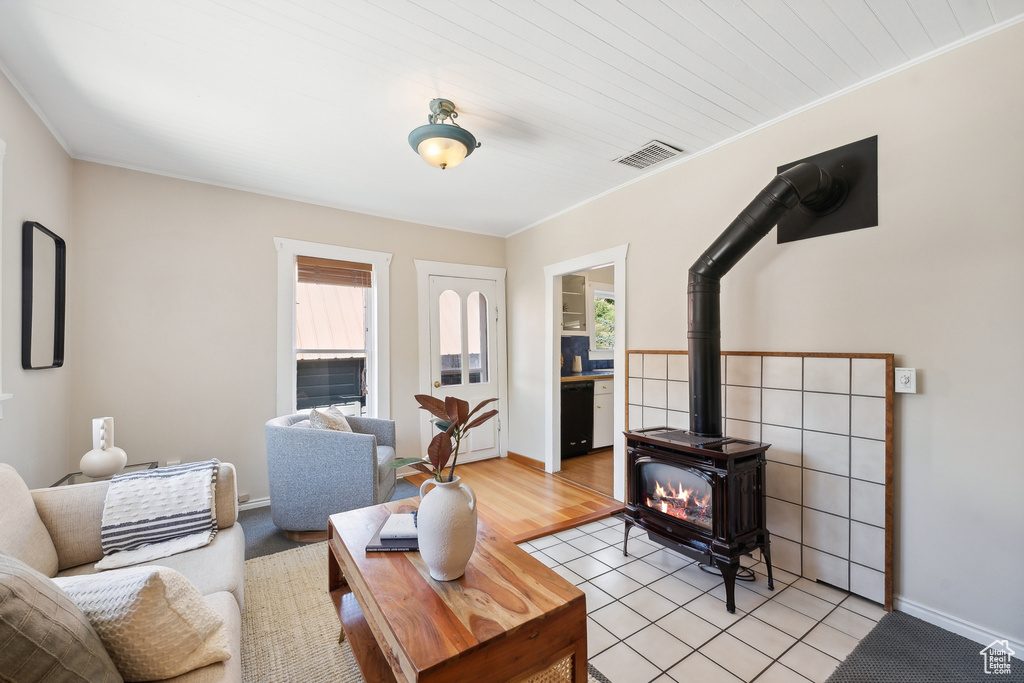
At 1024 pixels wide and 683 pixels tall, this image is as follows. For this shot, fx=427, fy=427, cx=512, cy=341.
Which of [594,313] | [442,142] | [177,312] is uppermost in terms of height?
[442,142]

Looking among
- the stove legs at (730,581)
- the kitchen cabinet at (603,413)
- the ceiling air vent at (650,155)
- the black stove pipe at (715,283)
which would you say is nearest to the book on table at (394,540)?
the stove legs at (730,581)

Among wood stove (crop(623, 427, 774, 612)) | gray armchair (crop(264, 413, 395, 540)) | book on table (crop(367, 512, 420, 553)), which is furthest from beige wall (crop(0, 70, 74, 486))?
wood stove (crop(623, 427, 774, 612))

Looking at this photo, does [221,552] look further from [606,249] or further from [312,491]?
[606,249]

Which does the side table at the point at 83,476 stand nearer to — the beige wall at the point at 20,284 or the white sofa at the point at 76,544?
the beige wall at the point at 20,284

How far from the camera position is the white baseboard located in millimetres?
1758

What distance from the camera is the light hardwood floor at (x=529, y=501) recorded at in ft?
9.78

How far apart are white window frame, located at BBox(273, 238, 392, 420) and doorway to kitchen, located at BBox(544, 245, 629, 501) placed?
1.57 m

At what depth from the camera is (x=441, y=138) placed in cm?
220

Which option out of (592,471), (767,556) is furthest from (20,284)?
(592,471)

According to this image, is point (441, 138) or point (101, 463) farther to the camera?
point (101, 463)

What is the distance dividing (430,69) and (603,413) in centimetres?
394

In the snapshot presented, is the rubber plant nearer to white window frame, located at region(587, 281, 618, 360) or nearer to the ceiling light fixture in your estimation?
the ceiling light fixture

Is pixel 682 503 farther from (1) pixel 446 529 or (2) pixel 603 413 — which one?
(2) pixel 603 413

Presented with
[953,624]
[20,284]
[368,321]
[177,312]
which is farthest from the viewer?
[368,321]
